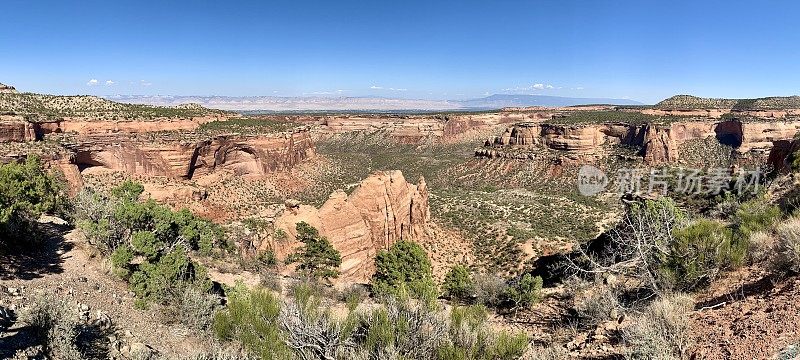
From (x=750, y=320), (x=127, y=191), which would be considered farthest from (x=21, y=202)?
(x=750, y=320)

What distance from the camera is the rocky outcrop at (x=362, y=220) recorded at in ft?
88.1

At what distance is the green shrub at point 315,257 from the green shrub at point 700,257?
17129 millimetres

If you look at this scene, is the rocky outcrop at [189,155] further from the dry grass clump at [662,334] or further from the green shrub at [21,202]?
the dry grass clump at [662,334]

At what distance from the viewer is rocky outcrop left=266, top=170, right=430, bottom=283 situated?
1057 inches

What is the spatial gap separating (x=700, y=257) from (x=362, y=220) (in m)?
21.6

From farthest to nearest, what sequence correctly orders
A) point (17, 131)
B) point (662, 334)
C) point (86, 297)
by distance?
point (17, 131), point (86, 297), point (662, 334)

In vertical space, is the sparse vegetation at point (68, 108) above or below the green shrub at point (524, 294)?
above

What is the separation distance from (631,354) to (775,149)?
34.1 metres

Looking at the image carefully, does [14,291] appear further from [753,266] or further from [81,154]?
[81,154]

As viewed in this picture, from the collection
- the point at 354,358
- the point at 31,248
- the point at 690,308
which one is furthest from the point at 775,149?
the point at 31,248

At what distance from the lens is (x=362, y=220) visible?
29.2 meters

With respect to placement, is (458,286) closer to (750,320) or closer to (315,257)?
(315,257)
